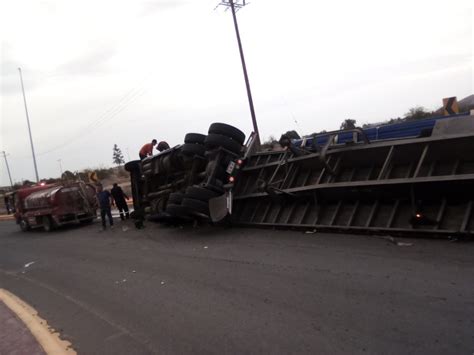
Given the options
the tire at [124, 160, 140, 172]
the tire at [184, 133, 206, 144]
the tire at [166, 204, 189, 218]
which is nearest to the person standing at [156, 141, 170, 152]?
the tire at [124, 160, 140, 172]

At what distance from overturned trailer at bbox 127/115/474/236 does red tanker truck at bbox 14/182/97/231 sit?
28.4ft

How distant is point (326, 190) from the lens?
731 centimetres

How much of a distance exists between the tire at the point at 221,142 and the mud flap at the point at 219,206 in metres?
1.15

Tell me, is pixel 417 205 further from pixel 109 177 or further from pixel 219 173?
pixel 109 177

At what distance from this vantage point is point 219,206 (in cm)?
→ 877

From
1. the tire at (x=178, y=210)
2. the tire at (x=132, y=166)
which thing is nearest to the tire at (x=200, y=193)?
the tire at (x=178, y=210)

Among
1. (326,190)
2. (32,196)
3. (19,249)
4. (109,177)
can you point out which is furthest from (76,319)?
(109,177)

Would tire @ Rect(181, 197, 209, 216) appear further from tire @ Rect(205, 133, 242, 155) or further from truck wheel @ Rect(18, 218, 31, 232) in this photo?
truck wheel @ Rect(18, 218, 31, 232)

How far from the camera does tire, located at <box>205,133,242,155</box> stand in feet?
30.2

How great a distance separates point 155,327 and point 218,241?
12.7ft

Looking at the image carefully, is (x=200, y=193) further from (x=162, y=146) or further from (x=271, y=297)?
(x=162, y=146)

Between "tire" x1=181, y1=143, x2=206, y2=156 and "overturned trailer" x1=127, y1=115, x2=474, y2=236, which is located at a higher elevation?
"tire" x1=181, y1=143, x2=206, y2=156

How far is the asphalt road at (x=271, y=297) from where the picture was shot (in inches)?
139

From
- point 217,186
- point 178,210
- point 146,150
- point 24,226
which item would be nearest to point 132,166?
point 146,150
